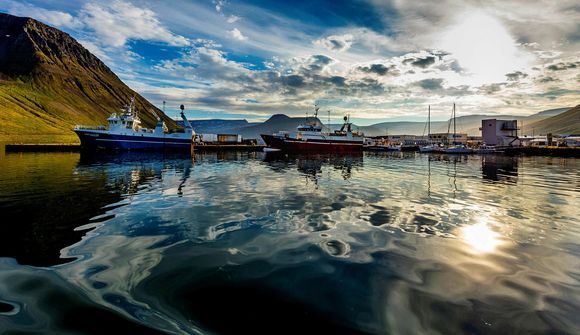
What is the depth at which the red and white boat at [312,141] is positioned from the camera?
8562cm

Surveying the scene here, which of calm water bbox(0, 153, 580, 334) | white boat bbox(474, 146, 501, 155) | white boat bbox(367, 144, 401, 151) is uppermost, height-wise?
white boat bbox(367, 144, 401, 151)

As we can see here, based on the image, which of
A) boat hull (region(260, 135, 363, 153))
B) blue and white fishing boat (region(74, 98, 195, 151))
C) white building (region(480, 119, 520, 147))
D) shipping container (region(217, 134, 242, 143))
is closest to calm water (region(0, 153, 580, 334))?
→ blue and white fishing boat (region(74, 98, 195, 151))

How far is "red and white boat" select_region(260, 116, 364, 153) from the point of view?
281 feet

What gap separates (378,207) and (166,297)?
35.2 ft

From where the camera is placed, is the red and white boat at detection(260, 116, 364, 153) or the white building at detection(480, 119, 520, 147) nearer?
the red and white boat at detection(260, 116, 364, 153)

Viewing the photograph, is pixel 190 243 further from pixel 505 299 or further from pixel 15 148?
pixel 15 148

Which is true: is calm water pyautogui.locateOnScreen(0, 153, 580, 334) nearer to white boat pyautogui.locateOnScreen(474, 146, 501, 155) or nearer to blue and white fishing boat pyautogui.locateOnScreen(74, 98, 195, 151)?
blue and white fishing boat pyautogui.locateOnScreen(74, 98, 195, 151)

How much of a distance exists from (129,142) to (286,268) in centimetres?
7894

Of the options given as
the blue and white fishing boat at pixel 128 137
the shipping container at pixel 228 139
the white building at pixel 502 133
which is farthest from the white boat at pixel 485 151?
the shipping container at pixel 228 139

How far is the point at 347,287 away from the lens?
5.96 metres

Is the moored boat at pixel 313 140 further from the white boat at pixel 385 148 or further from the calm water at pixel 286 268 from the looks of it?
the calm water at pixel 286 268

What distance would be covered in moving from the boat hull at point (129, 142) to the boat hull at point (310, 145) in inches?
979

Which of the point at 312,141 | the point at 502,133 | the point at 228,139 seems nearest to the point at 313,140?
the point at 312,141

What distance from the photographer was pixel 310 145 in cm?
8769
